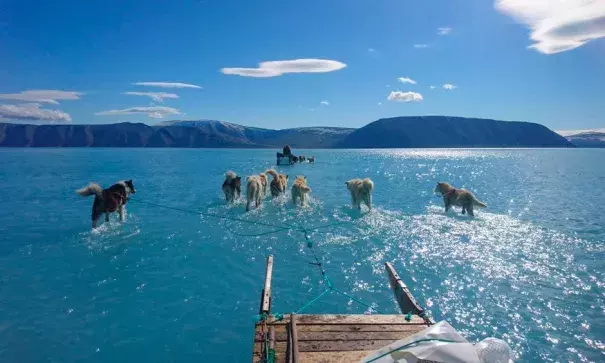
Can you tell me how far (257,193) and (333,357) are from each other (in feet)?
47.2

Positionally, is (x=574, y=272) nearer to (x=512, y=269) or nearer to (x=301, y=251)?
(x=512, y=269)

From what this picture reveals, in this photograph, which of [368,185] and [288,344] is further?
[368,185]

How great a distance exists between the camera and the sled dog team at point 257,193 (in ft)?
49.3

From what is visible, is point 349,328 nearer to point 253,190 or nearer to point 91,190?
point 253,190

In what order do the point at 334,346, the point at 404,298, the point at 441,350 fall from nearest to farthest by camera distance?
the point at 441,350
the point at 334,346
the point at 404,298

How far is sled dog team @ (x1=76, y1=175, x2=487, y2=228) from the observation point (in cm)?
1502

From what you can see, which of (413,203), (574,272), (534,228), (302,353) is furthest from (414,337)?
(413,203)

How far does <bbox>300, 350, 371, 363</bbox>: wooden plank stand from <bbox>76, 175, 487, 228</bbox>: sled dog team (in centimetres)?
1338

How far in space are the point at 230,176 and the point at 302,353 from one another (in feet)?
52.7

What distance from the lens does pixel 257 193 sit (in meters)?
19.1

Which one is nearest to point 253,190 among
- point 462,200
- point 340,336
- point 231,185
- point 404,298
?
point 231,185

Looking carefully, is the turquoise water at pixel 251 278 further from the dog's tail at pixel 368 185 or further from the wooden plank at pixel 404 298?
the dog's tail at pixel 368 185

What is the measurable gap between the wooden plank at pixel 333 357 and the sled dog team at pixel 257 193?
43.9ft

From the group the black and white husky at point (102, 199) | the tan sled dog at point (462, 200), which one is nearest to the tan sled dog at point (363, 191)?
the tan sled dog at point (462, 200)
